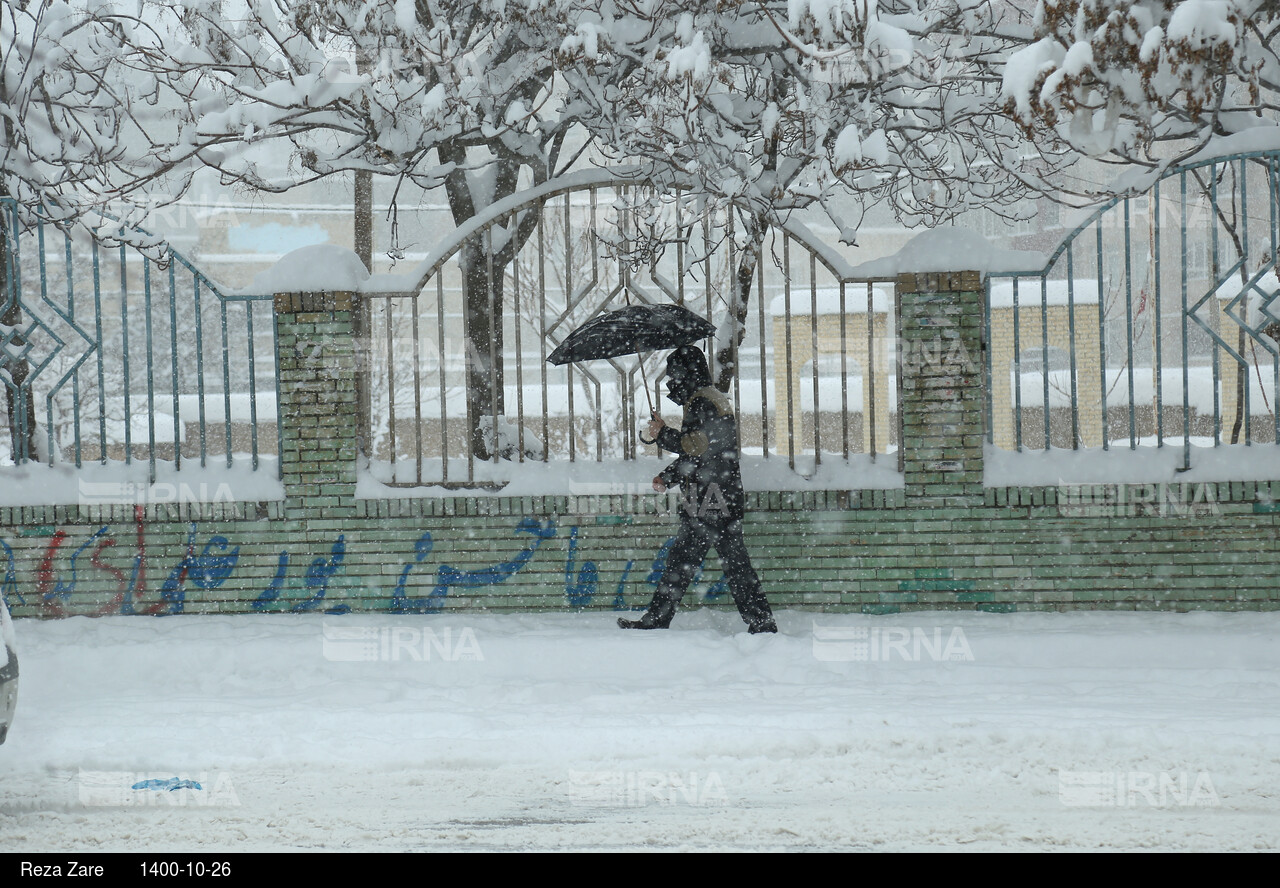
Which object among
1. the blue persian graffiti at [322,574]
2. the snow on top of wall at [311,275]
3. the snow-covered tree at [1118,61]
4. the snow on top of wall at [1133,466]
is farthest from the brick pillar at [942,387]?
the blue persian graffiti at [322,574]

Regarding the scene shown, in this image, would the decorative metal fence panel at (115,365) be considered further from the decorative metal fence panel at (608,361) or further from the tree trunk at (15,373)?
the decorative metal fence panel at (608,361)

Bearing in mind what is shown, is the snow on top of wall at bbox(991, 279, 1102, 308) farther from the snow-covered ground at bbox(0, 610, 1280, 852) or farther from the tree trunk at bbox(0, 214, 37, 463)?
the tree trunk at bbox(0, 214, 37, 463)

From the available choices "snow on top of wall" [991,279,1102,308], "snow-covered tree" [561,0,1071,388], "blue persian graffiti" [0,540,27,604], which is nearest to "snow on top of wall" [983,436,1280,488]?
"snow-covered tree" [561,0,1071,388]

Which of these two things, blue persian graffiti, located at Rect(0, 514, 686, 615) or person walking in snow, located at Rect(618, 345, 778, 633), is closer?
person walking in snow, located at Rect(618, 345, 778, 633)

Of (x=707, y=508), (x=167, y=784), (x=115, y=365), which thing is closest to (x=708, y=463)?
(x=707, y=508)

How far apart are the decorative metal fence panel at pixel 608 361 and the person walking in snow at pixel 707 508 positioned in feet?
1.86

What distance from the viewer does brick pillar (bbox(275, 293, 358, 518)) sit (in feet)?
23.3

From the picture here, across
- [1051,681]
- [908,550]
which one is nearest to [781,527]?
[908,550]

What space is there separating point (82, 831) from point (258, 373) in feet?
93.9

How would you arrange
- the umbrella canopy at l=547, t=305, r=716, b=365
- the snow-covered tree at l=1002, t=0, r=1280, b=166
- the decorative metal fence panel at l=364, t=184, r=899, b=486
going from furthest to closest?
→ the decorative metal fence panel at l=364, t=184, r=899, b=486 → the umbrella canopy at l=547, t=305, r=716, b=365 → the snow-covered tree at l=1002, t=0, r=1280, b=166

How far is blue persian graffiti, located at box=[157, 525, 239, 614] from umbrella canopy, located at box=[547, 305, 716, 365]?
8.77 feet

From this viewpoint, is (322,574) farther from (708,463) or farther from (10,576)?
(708,463)

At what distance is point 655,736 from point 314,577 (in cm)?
334

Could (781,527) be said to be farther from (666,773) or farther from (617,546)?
(666,773)
